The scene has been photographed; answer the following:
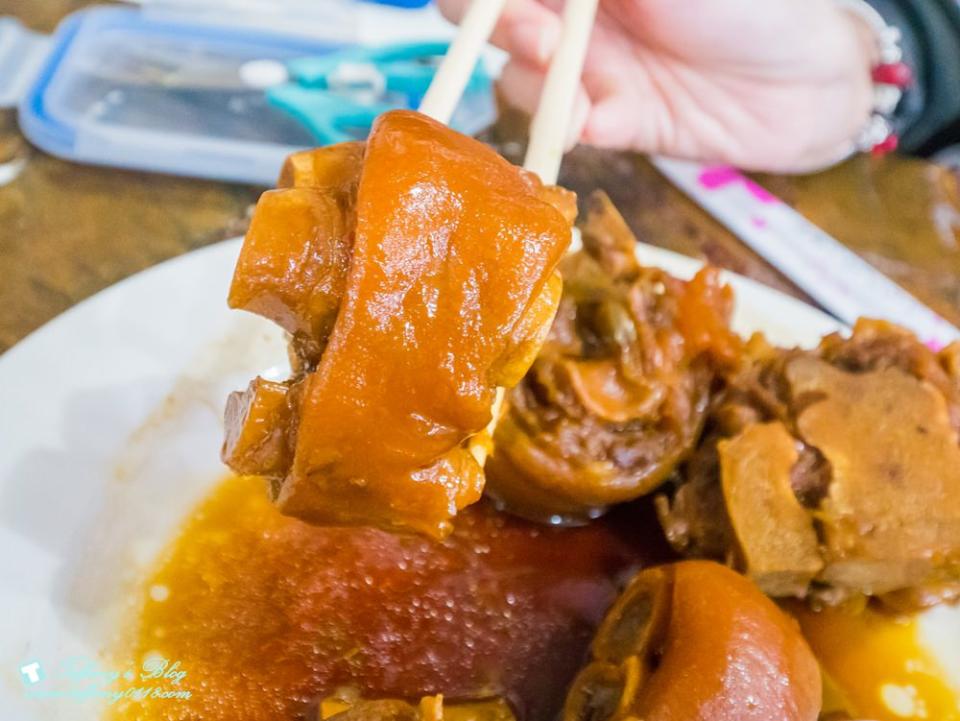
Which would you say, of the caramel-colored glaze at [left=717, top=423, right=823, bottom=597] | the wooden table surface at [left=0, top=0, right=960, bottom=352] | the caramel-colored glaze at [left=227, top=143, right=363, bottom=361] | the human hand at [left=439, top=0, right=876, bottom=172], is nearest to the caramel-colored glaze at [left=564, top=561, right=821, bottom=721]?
the caramel-colored glaze at [left=717, top=423, right=823, bottom=597]

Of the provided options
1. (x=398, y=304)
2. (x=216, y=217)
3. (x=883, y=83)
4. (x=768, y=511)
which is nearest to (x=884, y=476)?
(x=768, y=511)

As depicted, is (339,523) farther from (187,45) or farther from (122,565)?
(187,45)

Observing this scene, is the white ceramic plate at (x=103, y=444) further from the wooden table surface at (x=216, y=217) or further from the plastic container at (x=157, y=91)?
the plastic container at (x=157, y=91)

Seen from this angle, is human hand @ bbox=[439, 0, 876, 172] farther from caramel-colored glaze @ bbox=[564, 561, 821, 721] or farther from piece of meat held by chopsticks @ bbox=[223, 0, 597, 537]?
piece of meat held by chopsticks @ bbox=[223, 0, 597, 537]

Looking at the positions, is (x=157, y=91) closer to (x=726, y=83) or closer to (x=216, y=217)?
(x=216, y=217)

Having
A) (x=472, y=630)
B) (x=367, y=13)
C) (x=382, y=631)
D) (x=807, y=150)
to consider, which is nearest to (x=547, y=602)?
(x=472, y=630)
